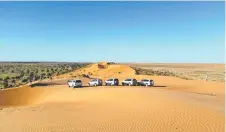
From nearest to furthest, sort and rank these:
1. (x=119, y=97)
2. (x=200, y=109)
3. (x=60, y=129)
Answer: (x=60, y=129) → (x=200, y=109) → (x=119, y=97)

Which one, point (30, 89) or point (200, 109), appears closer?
point (200, 109)

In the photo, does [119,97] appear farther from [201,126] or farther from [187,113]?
[201,126]

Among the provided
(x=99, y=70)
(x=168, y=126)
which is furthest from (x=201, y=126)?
(x=99, y=70)

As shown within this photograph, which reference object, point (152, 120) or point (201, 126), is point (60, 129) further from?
point (201, 126)

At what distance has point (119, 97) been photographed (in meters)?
30.6

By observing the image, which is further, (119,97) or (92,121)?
(119,97)

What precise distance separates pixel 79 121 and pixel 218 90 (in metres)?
31.2

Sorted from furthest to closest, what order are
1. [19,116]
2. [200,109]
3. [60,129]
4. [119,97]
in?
[119,97] < [200,109] < [19,116] < [60,129]

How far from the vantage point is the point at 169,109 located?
2333 centimetres

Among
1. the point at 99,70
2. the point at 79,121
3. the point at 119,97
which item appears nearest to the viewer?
the point at 79,121

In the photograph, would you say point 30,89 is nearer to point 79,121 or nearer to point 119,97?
point 119,97

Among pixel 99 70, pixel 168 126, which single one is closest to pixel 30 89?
pixel 168 126

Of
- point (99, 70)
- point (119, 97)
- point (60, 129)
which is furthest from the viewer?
point (99, 70)

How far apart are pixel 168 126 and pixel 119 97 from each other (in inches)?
474
